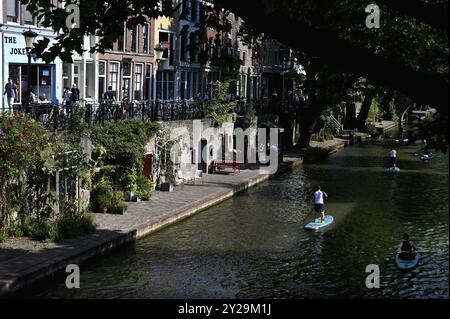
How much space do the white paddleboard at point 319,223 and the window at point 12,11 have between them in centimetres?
1777

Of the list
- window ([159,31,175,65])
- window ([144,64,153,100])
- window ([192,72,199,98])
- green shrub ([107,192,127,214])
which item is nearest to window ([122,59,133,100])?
window ([144,64,153,100])

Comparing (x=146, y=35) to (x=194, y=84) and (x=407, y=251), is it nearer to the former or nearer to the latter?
(x=194, y=84)

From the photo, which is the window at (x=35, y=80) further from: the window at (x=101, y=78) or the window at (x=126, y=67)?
the window at (x=126, y=67)

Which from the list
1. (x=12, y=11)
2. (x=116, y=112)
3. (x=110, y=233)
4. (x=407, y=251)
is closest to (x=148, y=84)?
(x=12, y=11)

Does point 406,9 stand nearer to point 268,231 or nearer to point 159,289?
point 159,289

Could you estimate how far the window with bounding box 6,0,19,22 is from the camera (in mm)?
33531

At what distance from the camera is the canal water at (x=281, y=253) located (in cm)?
1892

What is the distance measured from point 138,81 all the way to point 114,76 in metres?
3.61

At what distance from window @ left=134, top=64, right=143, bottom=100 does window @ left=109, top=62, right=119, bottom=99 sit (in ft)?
8.51

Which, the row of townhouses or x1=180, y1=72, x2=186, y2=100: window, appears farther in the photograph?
x1=180, y1=72, x2=186, y2=100: window

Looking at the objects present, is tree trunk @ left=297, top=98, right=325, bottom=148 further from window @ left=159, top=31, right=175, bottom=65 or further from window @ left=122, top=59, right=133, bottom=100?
window @ left=122, top=59, right=133, bottom=100

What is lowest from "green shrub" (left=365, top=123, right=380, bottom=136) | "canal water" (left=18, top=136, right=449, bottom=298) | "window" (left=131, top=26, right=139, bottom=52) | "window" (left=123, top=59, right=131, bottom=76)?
"canal water" (left=18, top=136, right=449, bottom=298)

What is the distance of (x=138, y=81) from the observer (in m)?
47.9
